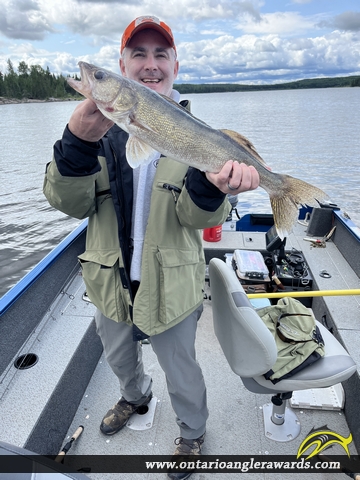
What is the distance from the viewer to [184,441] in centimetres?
263

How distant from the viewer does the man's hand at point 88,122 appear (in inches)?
65.9

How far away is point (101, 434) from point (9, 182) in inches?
592

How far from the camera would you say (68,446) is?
2.71m

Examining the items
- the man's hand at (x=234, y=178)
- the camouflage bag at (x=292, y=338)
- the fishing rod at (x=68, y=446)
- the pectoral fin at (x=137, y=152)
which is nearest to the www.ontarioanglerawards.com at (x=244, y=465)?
the fishing rod at (x=68, y=446)

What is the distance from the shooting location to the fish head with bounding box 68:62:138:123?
66.9 inches

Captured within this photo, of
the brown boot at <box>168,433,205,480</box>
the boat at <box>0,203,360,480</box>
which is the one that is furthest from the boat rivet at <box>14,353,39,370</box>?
the brown boot at <box>168,433,205,480</box>

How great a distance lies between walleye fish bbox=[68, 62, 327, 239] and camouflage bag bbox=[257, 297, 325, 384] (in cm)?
136

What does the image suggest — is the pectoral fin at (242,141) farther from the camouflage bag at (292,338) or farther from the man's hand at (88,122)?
the camouflage bag at (292,338)

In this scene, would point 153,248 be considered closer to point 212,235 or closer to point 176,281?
point 176,281

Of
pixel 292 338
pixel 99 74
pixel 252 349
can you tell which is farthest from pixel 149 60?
pixel 292 338

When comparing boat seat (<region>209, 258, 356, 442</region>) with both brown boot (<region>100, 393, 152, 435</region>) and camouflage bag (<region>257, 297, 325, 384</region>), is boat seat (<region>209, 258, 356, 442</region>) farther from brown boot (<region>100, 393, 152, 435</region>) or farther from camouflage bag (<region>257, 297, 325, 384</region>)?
brown boot (<region>100, 393, 152, 435</region>)

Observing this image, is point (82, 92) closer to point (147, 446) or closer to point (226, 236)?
point (147, 446)

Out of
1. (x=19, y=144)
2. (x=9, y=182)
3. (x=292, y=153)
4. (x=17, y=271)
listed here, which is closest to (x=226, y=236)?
(x=17, y=271)

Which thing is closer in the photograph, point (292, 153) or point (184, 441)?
point (184, 441)
